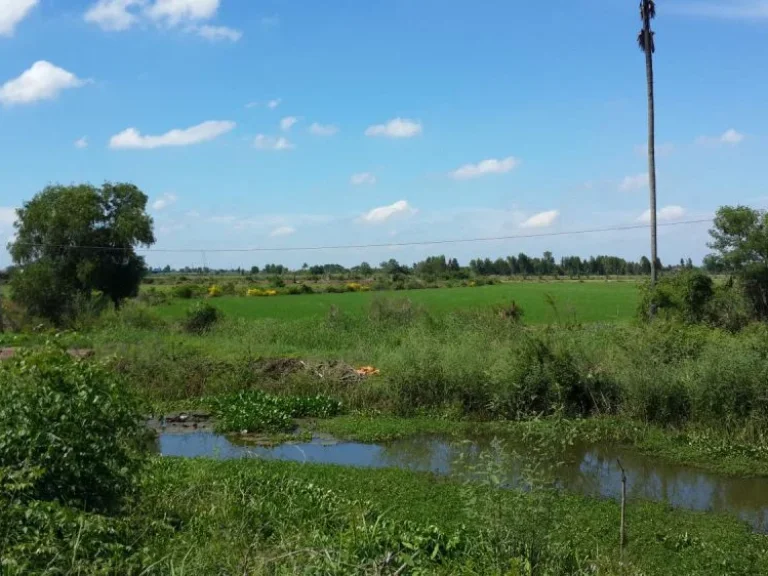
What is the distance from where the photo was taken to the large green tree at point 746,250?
78.2 feet

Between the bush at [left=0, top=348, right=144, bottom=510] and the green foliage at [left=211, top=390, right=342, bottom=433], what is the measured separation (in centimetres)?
719

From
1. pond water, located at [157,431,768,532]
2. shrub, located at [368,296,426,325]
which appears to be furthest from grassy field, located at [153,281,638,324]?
pond water, located at [157,431,768,532]

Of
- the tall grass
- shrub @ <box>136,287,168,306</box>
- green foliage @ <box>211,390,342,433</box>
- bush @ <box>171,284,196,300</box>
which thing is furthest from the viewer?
bush @ <box>171,284,196,300</box>

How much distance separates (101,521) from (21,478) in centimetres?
72

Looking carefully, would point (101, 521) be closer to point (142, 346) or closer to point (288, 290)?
point (142, 346)

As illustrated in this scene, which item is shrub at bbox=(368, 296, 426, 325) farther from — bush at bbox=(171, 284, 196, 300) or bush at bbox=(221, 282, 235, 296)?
bush at bbox=(221, 282, 235, 296)

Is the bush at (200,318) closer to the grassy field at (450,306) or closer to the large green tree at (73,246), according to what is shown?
the grassy field at (450,306)

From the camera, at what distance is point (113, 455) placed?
624cm

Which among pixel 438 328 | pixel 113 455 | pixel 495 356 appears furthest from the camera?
pixel 438 328

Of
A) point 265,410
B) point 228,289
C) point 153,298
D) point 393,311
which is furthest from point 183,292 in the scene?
point 265,410

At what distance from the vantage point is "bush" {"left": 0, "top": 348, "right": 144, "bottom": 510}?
5633 millimetres

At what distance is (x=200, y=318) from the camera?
27188mm

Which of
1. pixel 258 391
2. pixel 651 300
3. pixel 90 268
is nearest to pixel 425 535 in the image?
pixel 258 391

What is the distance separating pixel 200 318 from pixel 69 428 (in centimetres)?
2176
